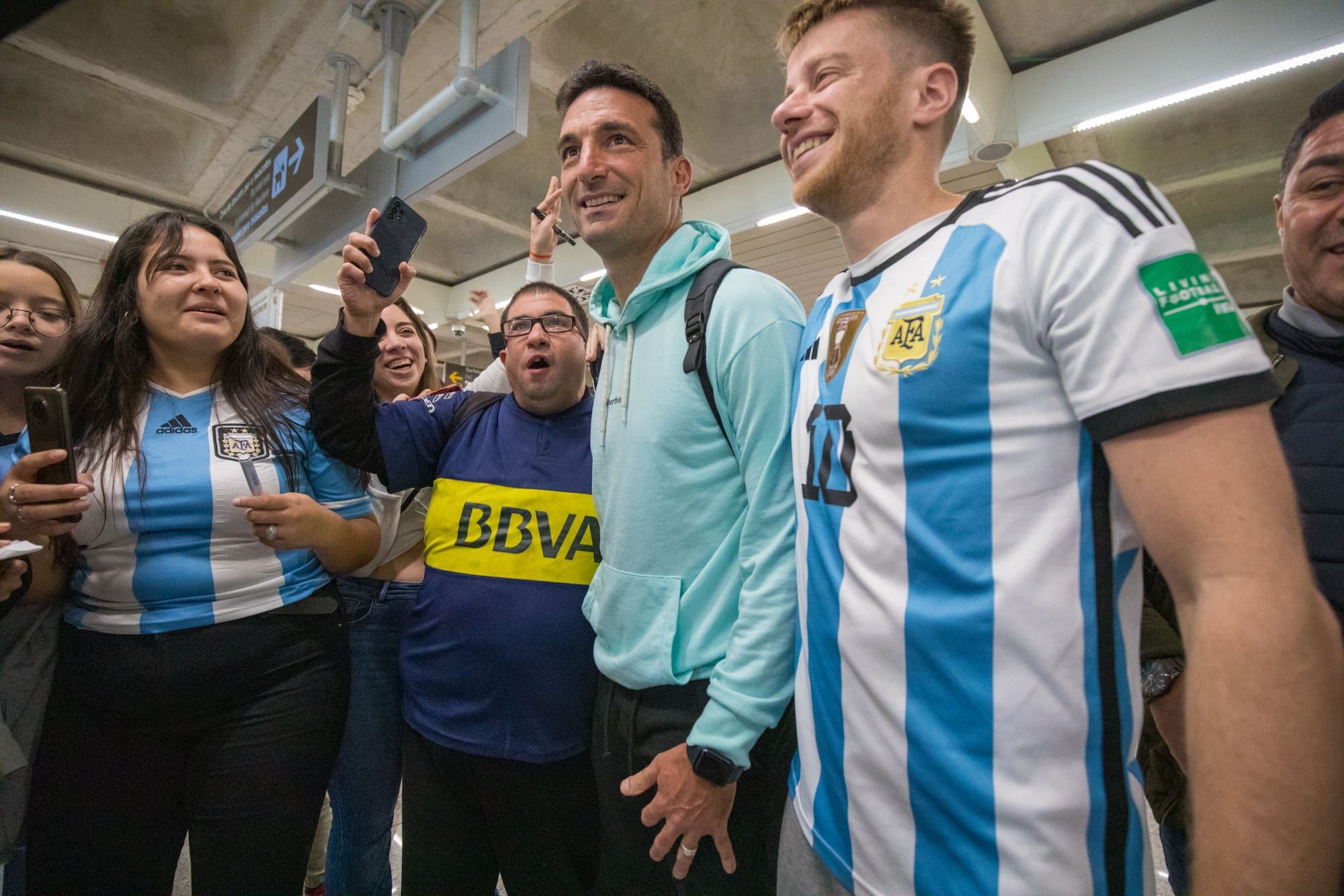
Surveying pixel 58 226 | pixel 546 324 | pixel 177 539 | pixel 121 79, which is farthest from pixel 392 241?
pixel 58 226

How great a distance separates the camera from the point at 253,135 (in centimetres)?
485

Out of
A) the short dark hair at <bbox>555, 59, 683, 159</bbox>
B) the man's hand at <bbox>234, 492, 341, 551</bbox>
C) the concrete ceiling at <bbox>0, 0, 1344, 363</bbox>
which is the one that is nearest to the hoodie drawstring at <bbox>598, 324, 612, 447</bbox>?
the short dark hair at <bbox>555, 59, 683, 159</bbox>

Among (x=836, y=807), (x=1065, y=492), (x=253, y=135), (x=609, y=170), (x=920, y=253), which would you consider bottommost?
(x=836, y=807)

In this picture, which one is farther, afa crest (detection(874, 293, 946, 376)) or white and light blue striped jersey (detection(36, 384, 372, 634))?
white and light blue striped jersey (detection(36, 384, 372, 634))

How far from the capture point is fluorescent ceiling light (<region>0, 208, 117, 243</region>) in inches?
199

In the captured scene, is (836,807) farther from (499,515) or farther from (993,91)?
(993,91)

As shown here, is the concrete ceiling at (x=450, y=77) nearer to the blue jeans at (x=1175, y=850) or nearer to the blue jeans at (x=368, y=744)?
the blue jeans at (x=368, y=744)

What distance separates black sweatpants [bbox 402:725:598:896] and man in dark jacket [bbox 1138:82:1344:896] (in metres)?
1.27

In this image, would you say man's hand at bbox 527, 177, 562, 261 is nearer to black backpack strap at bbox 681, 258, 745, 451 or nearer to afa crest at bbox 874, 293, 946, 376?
black backpack strap at bbox 681, 258, 745, 451

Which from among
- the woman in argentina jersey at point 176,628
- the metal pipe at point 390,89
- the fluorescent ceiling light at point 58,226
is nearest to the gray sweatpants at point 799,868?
the woman in argentina jersey at point 176,628

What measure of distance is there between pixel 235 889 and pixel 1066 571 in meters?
1.68

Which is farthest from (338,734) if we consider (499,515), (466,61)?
(466,61)

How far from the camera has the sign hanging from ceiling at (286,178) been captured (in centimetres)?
336

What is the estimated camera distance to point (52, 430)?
1.20 metres
